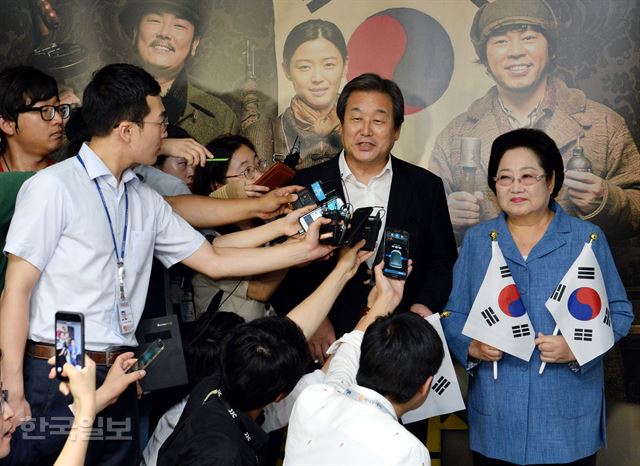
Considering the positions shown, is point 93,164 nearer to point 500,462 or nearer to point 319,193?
point 319,193

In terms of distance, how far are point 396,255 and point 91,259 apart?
39.5 inches

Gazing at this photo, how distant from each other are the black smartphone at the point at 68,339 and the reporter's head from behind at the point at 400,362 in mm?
732

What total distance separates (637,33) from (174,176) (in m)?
2.32

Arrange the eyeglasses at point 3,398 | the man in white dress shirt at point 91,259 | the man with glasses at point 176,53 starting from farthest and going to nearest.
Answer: the man with glasses at point 176,53 → the man in white dress shirt at point 91,259 → the eyeglasses at point 3,398

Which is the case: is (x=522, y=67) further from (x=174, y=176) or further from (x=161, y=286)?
(x=161, y=286)

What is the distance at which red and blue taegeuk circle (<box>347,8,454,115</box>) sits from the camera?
4.38 metres

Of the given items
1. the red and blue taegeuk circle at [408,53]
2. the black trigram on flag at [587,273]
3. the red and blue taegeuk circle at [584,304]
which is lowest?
the red and blue taegeuk circle at [584,304]

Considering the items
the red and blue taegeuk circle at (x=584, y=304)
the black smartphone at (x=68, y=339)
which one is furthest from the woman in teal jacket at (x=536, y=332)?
the black smartphone at (x=68, y=339)

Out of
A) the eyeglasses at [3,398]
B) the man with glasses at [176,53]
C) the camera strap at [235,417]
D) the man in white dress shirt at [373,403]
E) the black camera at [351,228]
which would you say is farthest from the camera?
the man with glasses at [176,53]

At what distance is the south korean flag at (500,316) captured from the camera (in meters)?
3.01

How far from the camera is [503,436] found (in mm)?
3068

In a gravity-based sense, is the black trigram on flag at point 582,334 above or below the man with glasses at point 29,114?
below

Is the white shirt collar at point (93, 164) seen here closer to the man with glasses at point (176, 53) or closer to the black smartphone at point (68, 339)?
the black smartphone at point (68, 339)

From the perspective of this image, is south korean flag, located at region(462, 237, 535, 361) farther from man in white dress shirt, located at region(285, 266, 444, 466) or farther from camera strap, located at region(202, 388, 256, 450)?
camera strap, located at region(202, 388, 256, 450)
